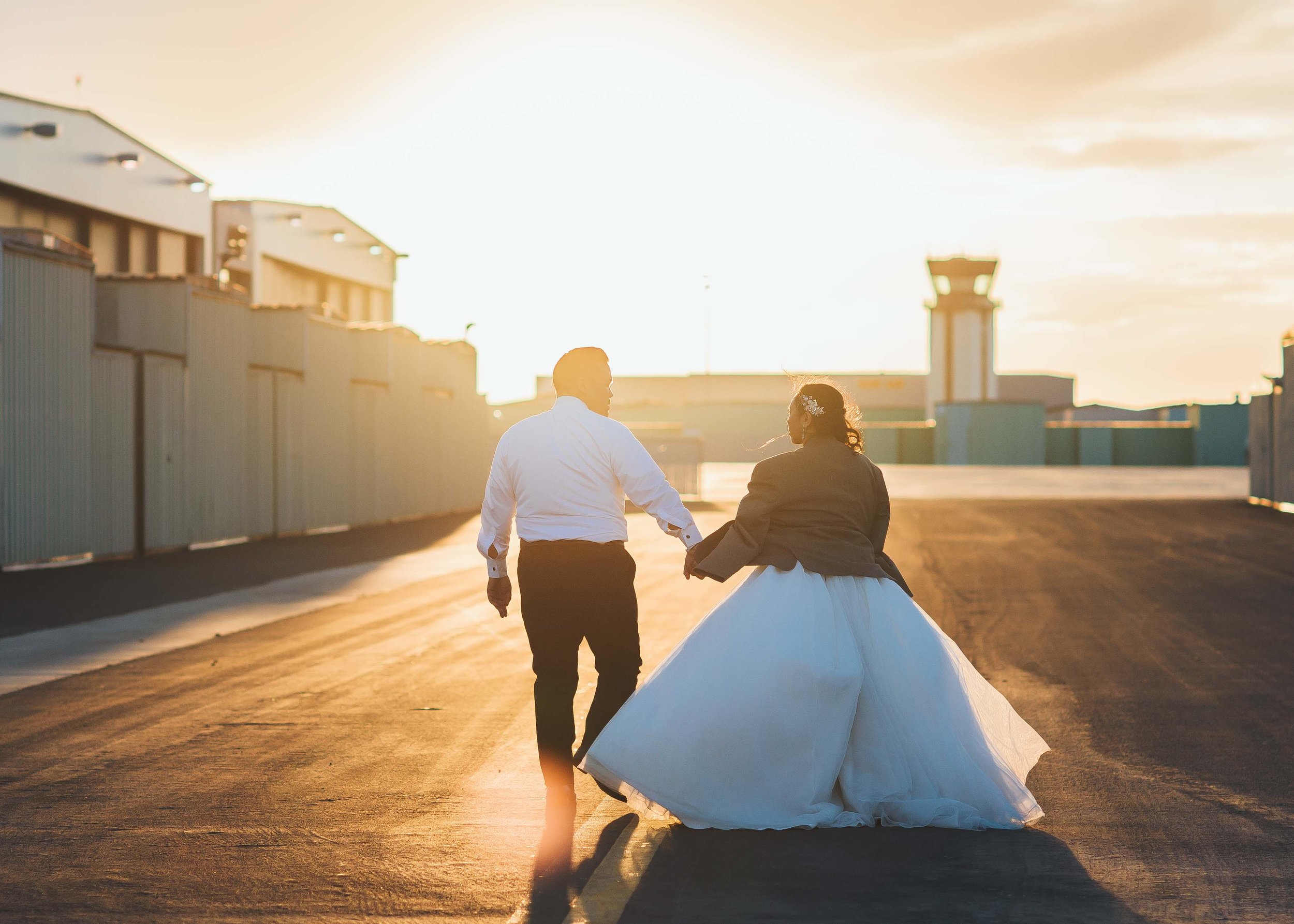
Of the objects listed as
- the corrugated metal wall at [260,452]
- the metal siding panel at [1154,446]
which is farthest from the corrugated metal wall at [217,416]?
the metal siding panel at [1154,446]

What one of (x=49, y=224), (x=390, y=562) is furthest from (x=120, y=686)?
(x=49, y=224)

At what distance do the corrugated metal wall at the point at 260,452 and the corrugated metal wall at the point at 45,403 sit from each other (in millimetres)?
4613

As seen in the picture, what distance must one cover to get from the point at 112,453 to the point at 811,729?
55.2 ft

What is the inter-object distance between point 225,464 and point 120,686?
14.3 m

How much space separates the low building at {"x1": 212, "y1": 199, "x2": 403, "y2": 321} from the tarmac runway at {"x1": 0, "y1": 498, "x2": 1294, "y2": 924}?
85.5ft

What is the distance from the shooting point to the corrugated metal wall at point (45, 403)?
693 inches

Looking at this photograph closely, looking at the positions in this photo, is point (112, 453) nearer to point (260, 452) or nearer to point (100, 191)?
point (260, 452)

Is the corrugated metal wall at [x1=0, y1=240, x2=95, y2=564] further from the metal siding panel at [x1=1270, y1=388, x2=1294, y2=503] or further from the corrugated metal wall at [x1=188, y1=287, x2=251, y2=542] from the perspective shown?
the metal siding panel at [x1=1270, y1=388, x2=1294, y2=503]

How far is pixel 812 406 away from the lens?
578 cm

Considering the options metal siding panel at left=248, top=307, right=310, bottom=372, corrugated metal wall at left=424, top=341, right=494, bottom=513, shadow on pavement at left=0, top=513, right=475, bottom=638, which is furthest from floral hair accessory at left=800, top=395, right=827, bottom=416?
corrugated metal wall at left=424, top=341, right=494, bottom=513

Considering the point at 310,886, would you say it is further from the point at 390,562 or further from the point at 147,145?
the point at 147,145

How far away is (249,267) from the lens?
40.0 m

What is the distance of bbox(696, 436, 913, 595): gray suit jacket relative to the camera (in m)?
5.58

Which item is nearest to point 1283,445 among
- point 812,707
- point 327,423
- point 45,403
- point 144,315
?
point 327,423
